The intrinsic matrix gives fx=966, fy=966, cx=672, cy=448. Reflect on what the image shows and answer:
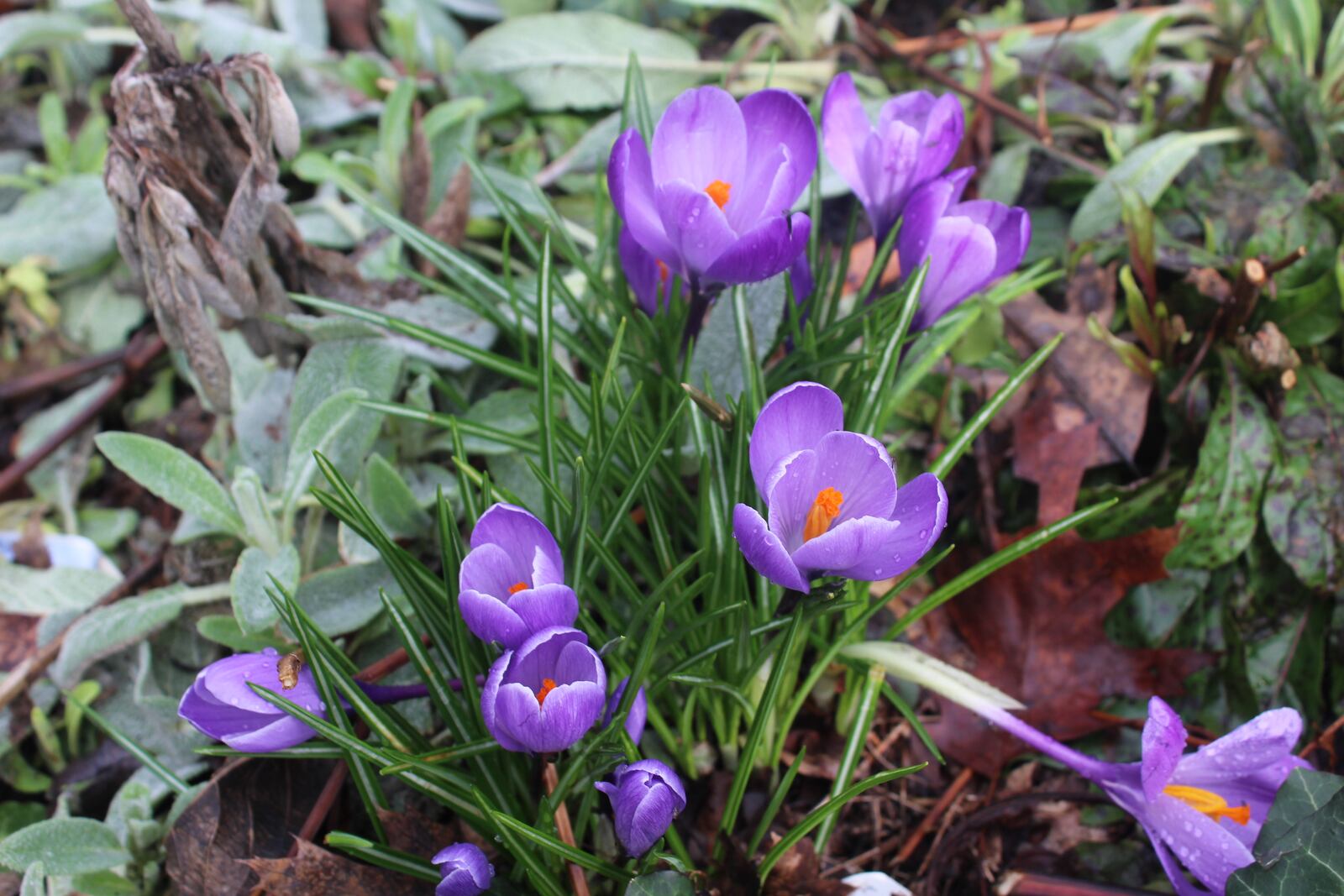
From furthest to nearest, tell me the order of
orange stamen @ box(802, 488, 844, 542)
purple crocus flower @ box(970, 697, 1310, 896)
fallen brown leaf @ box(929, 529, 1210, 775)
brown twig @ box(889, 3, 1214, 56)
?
brown twig @ box(889, 3, 1214, 56) < fallen brown leaf @ box(929, 529, 1210, 775) < purple crocus flower @ box(970, 697, 1310, 896) < orange stamen @ box(802, 488, 844, 542)

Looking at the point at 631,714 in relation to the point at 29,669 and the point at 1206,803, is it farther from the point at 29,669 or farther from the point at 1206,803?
the point at 29,669

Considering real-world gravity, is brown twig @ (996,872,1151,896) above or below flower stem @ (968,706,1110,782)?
below

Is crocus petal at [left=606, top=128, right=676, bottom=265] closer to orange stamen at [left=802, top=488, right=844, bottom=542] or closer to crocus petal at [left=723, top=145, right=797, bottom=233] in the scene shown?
crocus petal at [left=723, top=145, right=797, bottom=233]

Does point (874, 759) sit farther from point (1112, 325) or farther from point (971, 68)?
point (971, 68)

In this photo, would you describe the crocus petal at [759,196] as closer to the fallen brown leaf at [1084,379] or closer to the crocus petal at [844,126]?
the crocus petal at [844,126]

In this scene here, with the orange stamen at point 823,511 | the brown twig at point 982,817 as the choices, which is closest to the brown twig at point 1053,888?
the brown twig at point 982,817

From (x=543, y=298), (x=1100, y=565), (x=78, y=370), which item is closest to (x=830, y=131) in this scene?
(x=543, y=298)

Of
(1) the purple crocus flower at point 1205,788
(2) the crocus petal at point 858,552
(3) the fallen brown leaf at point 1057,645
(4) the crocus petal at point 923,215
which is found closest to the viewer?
(2) the crocus petal at point 858,552

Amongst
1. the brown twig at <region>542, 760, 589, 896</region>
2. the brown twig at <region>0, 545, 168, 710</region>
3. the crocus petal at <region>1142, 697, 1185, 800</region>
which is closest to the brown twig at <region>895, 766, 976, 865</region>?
the crocus petal at <region>1142, 697, 1185, 800</region>

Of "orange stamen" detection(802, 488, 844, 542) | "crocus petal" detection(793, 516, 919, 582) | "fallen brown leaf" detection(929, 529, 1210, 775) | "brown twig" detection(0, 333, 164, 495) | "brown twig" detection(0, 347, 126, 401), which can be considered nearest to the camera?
"crocus petal" detection(793, 516, 919, 582)
